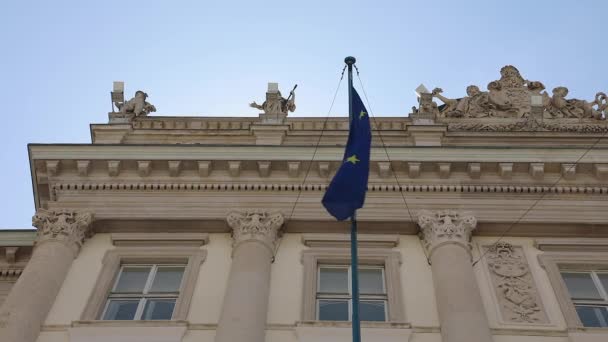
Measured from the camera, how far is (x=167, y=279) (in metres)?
16.0

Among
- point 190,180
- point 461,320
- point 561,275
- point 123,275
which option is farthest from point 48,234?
point 561,275

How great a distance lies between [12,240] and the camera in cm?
1828

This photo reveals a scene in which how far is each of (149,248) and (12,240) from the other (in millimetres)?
3848

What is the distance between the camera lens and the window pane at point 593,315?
14.6 metres

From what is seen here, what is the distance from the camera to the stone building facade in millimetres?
14391

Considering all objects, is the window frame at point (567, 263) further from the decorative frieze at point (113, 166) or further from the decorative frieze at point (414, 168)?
the decorative frieze at point (113, 166)

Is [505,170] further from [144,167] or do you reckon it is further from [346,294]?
[144,167]

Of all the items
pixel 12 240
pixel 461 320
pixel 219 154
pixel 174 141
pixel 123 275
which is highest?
pixel 174 141

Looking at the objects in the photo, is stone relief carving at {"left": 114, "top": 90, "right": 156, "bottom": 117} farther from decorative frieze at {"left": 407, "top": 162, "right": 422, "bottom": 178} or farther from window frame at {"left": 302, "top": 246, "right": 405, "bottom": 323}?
decorative frieze at {"left": 407, "top": 162, "right": 422, "bottom": 178}

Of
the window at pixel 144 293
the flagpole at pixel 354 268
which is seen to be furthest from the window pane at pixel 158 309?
the flagpole at pixel 354 268

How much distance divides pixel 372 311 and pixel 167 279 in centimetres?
419

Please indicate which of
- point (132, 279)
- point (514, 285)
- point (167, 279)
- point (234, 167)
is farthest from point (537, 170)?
point (132, 279)

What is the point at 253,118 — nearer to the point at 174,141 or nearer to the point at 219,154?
the point at 174,141

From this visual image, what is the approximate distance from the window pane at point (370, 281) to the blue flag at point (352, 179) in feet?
11.8
